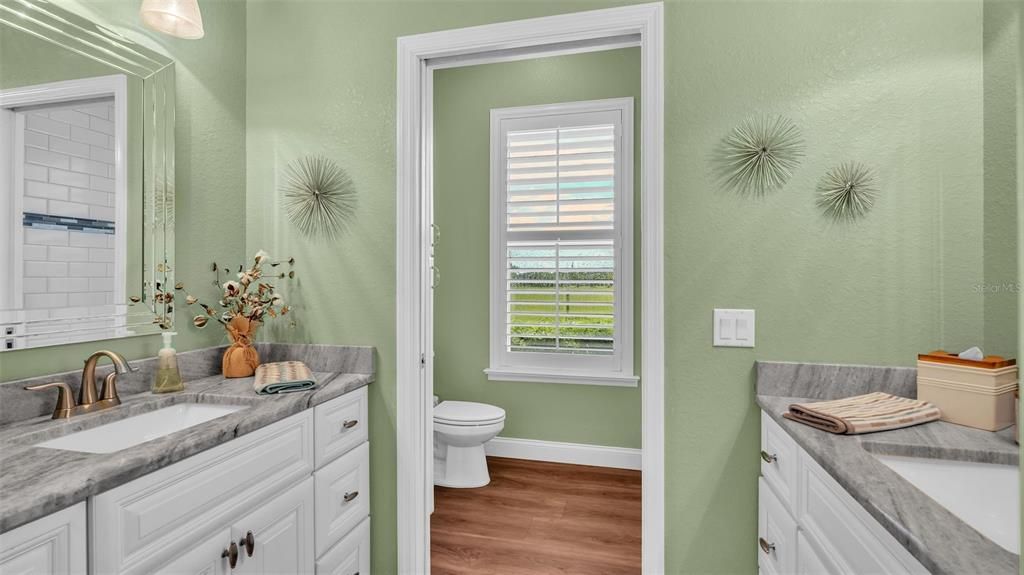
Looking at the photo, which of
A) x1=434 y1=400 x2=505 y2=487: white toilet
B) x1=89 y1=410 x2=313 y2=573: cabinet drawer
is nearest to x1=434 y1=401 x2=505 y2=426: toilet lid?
x1=434 y1=400 x2=505 y2=487: white toilet

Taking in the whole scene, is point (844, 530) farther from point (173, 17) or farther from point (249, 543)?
point (173, 17)

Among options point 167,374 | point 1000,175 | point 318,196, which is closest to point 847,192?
point 1000,175

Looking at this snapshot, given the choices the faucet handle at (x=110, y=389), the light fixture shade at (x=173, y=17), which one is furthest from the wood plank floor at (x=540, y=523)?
the light fixture shade at (x=173, y=17)

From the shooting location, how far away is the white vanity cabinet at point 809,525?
3.05ft

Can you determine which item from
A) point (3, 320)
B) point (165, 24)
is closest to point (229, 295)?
point (3, 320)

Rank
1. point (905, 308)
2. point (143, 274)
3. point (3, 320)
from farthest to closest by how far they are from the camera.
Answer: point (143, 274) → point (905, 308) → point (3, 320)

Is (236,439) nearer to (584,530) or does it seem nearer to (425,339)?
(425,339)

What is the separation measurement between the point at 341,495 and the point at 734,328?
1.49 meters

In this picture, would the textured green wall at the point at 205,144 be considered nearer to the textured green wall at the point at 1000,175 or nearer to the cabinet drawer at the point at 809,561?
the cabinet drawer at the point at 809,561

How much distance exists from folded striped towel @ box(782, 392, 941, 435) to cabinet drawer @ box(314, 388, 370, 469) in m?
1.44

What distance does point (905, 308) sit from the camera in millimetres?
1588

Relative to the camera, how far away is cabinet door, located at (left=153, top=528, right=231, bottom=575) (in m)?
1.15

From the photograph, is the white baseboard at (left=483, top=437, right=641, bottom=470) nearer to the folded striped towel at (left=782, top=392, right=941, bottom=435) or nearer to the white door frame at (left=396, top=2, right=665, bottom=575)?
the white door frame at (left=396, top=2, right=665, bottom=575)

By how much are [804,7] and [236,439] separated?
2.16 metres
